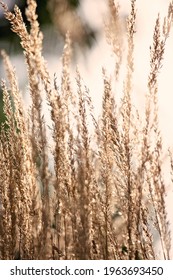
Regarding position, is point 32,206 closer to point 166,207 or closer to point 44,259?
point 44,259

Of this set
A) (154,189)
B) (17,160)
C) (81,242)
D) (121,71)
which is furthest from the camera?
(121,71)

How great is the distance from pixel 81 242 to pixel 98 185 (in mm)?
354

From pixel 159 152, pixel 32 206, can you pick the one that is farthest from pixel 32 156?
pixel 159 152

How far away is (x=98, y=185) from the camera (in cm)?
216

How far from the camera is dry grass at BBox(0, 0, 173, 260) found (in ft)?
6.12

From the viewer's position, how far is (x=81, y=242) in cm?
185

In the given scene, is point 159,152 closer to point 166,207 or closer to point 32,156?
point 166,207

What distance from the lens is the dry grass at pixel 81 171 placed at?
1865 millimetres

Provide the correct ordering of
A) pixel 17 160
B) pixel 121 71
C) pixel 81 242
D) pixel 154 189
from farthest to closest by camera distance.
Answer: pixel 121 71
pixel 17 160
pixel 154 189
pixel 81 242

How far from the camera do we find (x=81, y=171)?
1.84 m
